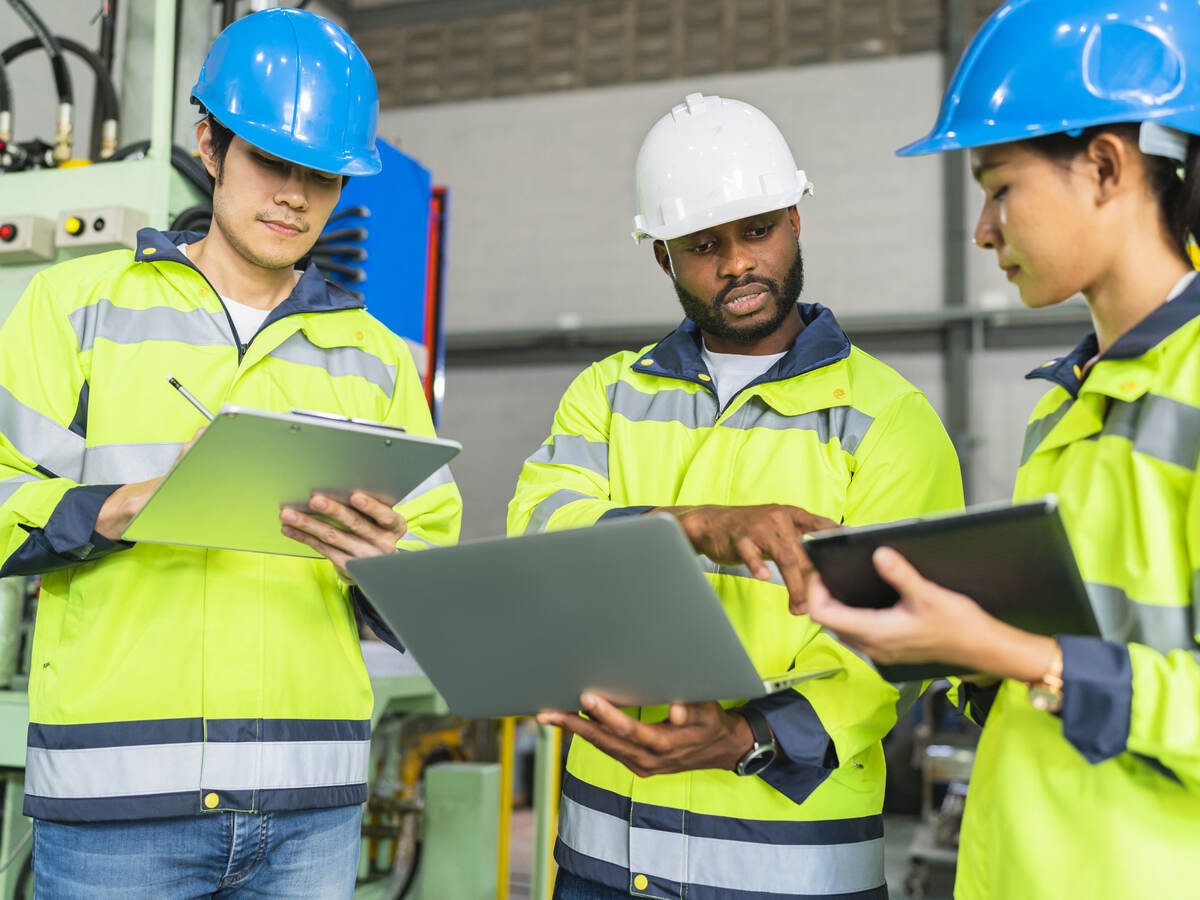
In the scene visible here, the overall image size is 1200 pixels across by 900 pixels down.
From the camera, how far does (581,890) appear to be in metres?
1.49

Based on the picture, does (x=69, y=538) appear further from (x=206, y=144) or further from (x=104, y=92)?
(x=104, y=92)

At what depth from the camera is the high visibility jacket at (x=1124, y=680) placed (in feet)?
3.12

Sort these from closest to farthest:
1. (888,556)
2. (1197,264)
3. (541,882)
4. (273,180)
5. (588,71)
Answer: (888,556)
(1197,264)
(273,180)
(541,882)
(588,71)

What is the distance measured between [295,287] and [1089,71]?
1.15m

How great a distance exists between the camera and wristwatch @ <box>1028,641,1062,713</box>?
97 cm

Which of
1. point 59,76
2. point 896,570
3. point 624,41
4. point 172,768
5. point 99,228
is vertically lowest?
point 172,768

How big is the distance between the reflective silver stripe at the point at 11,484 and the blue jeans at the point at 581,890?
904 millimetres

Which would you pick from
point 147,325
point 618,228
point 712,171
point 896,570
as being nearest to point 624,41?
point 618,228

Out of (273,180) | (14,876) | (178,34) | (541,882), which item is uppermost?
(178,34)

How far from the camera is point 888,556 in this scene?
0.99 m

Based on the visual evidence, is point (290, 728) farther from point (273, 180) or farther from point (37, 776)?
point (273, 180)

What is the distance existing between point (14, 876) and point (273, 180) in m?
1.95

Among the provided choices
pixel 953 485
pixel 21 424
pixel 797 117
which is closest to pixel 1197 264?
pixel 953 485

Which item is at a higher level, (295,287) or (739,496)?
(295,287)
